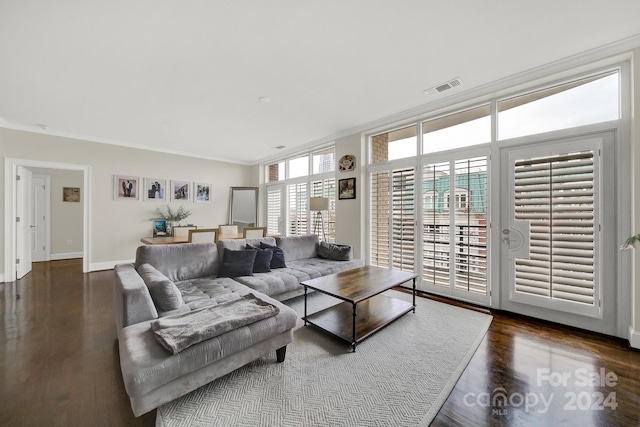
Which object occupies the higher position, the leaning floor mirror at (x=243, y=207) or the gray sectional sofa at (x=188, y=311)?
the leaning floor mirror at (x=243, y=207)

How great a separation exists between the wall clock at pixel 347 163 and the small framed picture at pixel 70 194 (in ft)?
22.6

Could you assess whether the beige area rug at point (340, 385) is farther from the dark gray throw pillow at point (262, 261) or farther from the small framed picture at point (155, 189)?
the small framed picture at point (155, 189)

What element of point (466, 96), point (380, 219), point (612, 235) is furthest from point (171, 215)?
point (612, 235)

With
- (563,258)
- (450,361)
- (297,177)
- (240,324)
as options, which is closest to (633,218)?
(563,258)

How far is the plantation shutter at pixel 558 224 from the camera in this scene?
8.22 feet

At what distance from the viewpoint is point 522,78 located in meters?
2.77

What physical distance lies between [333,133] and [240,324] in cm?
399

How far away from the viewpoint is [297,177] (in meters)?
5.99

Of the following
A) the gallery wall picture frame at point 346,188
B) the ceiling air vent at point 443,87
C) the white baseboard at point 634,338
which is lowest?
the white baseboard at point 634,338

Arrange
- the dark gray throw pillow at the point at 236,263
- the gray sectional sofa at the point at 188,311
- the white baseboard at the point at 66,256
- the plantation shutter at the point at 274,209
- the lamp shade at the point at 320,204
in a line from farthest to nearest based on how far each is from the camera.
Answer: the plantation shutter at the point at 274,209
the white baseboard at the point at 66,256
the lamp shade at the point at 320,204
the dark gray throw pillow at the point at 236,263
the gray sectional sofa at the point at 188,311

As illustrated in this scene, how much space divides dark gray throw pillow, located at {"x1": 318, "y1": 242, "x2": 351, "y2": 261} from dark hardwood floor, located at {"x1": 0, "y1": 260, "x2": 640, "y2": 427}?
6.84 ft

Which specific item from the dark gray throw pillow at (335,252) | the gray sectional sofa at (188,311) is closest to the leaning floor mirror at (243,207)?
the dark gray throw pillow at (335,252)

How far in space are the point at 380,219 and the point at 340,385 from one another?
296cm

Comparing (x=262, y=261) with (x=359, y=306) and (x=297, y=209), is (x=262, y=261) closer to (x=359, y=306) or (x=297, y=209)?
(x=359, y=306)
